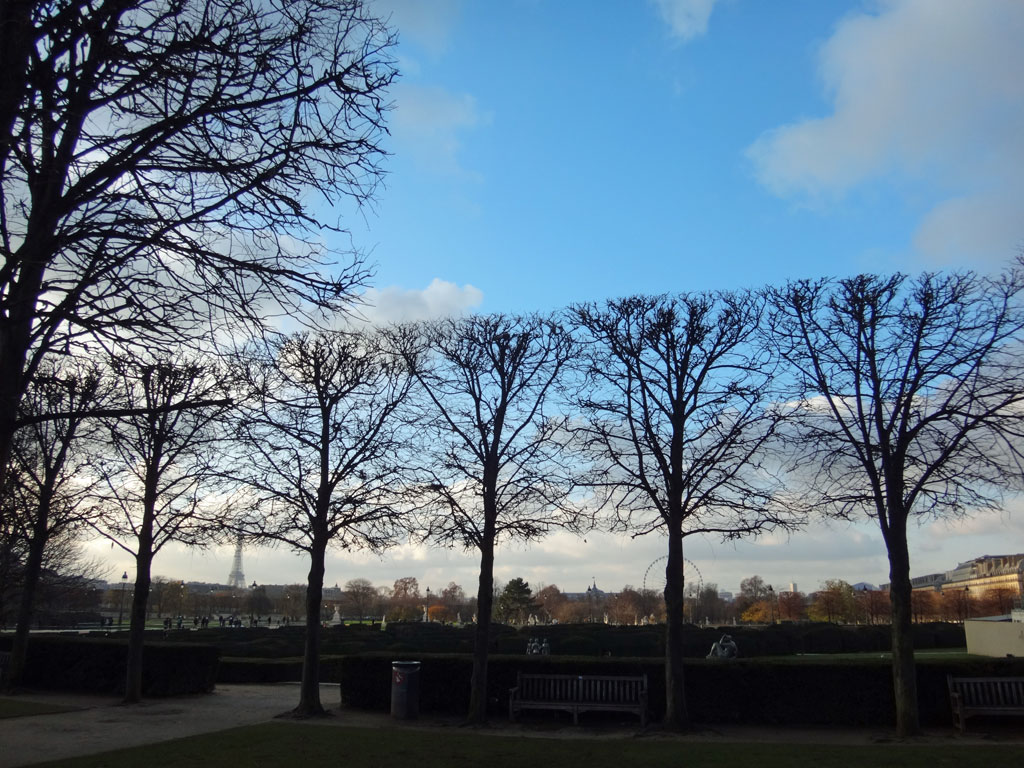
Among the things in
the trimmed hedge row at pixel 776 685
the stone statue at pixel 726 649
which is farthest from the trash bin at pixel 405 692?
the stone statue at pixel 726 649

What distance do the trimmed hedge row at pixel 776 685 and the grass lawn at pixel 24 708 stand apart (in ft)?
30.9

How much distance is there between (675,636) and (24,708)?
598 inches

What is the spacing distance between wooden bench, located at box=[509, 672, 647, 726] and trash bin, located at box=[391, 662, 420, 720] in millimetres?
2229

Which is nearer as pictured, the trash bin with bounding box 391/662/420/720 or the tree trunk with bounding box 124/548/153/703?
the trash bin with bounding box 391/662/420/720

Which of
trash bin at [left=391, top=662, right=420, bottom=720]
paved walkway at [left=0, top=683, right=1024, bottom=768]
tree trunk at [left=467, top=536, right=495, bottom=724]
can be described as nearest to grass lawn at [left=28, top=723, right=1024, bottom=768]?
paved walkway at [left=0, top=683, right=1024, bottom=768]

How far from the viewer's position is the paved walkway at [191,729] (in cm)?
1365

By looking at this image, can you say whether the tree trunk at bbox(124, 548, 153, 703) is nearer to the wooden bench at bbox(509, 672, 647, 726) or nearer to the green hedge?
the green hedge

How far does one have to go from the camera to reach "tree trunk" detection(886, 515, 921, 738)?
14.2 metres

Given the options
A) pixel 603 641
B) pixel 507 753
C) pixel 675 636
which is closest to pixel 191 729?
pixel 507 753

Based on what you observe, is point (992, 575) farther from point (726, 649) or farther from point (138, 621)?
point (138, 621)

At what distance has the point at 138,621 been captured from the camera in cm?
1909

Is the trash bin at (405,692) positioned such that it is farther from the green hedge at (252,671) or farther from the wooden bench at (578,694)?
the green hedge at (252,671)

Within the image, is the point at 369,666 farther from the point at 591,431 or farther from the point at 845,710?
the point at 845,710

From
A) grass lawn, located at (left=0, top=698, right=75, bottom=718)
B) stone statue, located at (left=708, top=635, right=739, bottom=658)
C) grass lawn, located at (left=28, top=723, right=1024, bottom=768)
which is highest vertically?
stone statue, located at (left=708, top=635, right=739, bottom=658)
